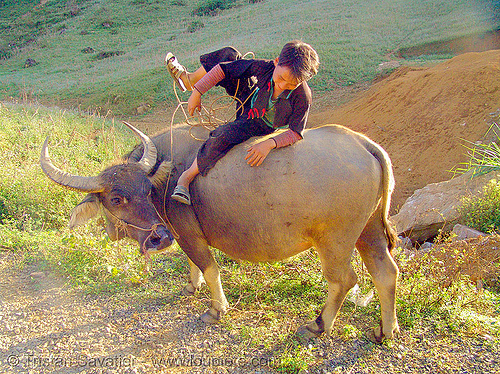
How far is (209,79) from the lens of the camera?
334 cm

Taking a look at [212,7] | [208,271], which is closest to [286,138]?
[208,271]

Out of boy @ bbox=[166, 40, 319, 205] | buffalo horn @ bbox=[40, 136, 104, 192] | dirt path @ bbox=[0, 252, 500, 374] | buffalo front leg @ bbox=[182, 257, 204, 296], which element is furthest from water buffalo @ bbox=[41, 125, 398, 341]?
buffalo front leg @ bbox=[182, 257, 204, 296]

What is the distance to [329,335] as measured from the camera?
354cm

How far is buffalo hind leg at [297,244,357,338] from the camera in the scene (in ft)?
10.7

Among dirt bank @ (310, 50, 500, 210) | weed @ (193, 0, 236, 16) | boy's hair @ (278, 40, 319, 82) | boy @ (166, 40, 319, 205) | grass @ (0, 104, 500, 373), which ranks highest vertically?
boy's hair @ (278, 40, 319, 82)

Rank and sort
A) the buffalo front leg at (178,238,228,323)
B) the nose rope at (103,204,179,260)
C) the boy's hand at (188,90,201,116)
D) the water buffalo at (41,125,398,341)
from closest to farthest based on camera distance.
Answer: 1. the water buffalo at (41,125,398,341)
2. the nose rope at (103,204,179,260)
3. the boy's hand at (188,90,201,116)
4. the buffalo front leg at (178,238,228,323)

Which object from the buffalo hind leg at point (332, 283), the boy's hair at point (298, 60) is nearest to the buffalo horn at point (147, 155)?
the boy's hair at point (298, 60)

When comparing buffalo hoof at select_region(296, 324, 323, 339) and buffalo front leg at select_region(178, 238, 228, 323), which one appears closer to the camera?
buffalo hoof at select_region(296, 324, 323, 339)

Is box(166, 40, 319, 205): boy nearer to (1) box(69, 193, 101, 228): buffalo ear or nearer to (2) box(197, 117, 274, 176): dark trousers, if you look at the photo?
(2) box(197, 117, 274, 176): dark trousers

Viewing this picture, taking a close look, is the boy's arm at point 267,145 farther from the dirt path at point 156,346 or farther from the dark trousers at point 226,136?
the dirt path at point 156,346

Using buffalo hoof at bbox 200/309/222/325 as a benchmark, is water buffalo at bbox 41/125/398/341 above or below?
above

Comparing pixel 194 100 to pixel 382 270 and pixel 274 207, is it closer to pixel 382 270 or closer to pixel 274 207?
pixel 274 207

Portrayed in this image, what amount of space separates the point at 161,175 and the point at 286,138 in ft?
4.27

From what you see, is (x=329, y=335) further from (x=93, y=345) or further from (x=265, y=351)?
(x=93, y=345)
